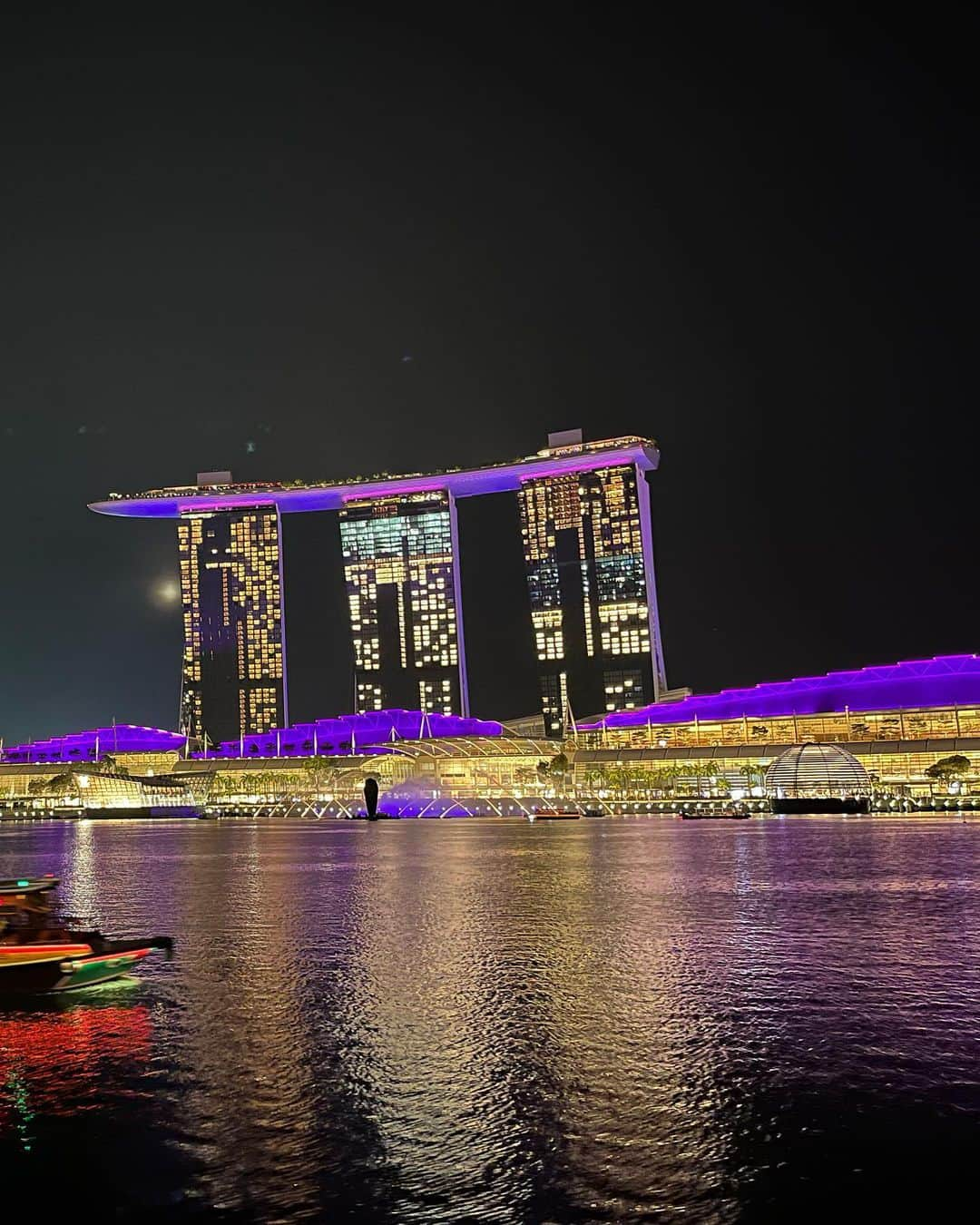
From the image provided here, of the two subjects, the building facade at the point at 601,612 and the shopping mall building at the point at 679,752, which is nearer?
the shopping mall building at the point at 679,752

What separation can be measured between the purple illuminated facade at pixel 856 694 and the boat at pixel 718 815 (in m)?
38.6

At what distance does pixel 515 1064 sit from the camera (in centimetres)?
1165

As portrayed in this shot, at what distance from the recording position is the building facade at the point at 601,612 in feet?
620

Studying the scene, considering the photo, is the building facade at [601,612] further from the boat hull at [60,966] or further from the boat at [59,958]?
the boat hull at [60,966]

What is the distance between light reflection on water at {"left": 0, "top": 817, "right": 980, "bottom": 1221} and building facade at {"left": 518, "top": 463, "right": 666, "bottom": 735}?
162384 millimetres

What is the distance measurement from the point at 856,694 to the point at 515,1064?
13106 centimetres

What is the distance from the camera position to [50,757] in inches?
7835

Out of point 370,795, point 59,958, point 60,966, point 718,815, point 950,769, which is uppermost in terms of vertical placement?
point 370,795

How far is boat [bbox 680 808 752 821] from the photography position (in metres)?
95.5

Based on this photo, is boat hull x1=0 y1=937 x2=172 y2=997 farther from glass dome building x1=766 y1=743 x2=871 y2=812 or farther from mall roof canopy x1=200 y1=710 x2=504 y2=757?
mall roof canopy x1=200 y1=710 x2=504 y2=757

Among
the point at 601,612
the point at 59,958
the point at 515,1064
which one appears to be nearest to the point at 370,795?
the point at 601,612

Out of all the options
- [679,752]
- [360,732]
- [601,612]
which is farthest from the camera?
[601,612]

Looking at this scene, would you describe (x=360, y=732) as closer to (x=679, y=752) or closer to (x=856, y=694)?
(x=679, y=752)

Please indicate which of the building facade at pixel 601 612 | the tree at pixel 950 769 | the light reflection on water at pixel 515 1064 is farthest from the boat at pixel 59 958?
the building facade at pixel 601 612
